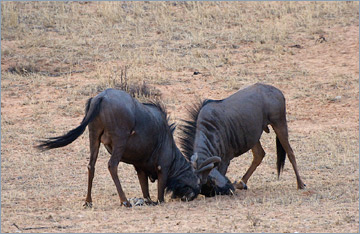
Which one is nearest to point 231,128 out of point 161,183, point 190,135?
point 190,135

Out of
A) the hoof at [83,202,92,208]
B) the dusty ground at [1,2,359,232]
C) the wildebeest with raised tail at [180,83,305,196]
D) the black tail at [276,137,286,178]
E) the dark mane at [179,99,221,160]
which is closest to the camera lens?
the dusty ground at [1,2,359,232]

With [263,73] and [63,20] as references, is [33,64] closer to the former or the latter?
[63,20]

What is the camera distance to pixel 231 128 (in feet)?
30.1

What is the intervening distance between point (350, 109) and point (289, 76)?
2.06 m

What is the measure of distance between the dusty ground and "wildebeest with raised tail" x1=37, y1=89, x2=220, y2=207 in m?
0.39

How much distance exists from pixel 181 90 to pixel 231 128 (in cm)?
572

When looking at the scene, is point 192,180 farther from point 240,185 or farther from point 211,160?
point 240,185

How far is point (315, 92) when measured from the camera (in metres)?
14.9

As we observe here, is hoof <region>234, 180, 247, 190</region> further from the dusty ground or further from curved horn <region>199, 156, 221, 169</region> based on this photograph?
curved horn <region>199, 156, 221, 169</region>

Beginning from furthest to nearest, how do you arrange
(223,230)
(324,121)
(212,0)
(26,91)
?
(212,0)
(26,91)
(324,121)
(223,230)

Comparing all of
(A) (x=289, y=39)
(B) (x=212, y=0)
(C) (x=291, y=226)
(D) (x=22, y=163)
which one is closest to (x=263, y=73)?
(A) (x=289, y=39)

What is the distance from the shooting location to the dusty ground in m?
7.49

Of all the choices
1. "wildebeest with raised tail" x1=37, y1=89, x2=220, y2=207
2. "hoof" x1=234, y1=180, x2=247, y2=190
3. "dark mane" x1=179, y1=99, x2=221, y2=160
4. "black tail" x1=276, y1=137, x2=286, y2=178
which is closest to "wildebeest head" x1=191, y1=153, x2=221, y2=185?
"wildebeest with raised tail" x1=37, y1=89, x2=220, y2=207

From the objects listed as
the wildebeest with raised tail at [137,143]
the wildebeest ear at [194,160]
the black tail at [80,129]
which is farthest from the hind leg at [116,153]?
the wildebeest ear at [194,160]
